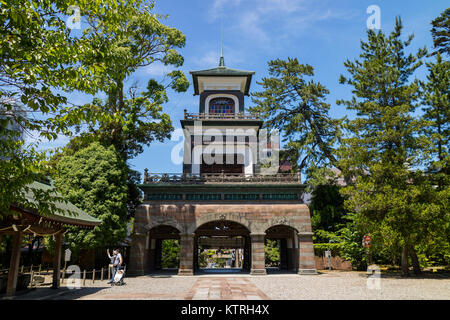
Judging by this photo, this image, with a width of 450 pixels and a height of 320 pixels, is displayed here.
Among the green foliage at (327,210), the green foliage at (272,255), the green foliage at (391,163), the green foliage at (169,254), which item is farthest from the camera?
the green foliage at (272,255)

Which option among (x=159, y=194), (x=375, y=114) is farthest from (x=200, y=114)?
(x=375, y=114)

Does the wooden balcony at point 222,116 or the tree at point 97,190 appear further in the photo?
the wooden balcony at point 222,116

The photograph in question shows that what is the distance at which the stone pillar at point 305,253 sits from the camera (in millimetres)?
21453

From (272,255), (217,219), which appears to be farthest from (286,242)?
(272,255)

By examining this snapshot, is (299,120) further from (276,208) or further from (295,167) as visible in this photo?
(276,208)

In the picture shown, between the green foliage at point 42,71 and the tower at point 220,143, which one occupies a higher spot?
the tower at point 220,143

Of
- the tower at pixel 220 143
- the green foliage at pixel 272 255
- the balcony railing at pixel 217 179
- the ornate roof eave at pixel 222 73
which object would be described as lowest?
the green foliage at pixel 272 255

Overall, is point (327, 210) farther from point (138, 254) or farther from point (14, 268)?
point (14, 268)

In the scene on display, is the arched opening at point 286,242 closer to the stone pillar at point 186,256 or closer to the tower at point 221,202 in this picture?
the tower at point 221,202

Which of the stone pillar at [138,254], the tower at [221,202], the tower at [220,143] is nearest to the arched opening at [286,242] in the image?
the tower at [221,202]

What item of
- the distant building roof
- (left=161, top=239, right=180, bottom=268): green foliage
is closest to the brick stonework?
(left=161, top=239, right=180, bottom=268): green foliage

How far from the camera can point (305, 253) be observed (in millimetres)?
21625

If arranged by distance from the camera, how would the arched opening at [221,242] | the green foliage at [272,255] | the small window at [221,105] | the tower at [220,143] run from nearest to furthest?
1. the arched opening at [221,242]
2. the tower at [220,143]
3. the small window at [221,105]
4. the green foliage at [272,255]

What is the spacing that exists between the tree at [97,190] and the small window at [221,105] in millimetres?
9962
